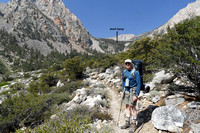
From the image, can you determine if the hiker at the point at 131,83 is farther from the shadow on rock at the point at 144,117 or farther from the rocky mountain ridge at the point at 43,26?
the rocky mountain ridge at the point at 43,26

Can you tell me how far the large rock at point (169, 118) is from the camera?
2848 millimetres

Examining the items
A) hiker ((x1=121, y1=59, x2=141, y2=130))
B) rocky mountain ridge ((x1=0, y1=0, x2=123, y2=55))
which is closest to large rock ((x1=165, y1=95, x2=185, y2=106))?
hiker ((x1=121, y1=59, x2=141, y2=130))

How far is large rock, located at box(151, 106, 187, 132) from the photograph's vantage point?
285 centimetres

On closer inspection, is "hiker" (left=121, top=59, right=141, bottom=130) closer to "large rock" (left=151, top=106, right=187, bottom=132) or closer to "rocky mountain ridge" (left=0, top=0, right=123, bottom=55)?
"large rock" (left=151, top=106, right=187, bottom=132)

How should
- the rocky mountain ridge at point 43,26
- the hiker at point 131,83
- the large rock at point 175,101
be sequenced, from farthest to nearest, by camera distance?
the rocky mountain ridge at point 43,26, the large rock at point 175,101, the hiker at point 131,83

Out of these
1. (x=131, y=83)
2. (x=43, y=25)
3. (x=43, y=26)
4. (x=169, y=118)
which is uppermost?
(x=43, y=25)

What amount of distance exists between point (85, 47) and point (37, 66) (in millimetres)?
87175


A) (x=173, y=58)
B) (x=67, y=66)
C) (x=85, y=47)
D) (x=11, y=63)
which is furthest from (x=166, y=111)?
(x=85, y=47)

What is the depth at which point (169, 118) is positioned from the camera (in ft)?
9.93

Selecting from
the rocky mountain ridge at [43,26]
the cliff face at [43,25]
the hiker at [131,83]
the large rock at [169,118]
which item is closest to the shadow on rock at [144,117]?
the large rock at [169,118]

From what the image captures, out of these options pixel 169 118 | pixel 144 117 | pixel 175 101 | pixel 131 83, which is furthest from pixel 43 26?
pixel 169 118

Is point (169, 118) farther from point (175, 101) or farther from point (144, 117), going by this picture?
point (175, 101)

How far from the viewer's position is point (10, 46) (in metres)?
63.1

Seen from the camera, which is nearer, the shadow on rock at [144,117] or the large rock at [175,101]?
the shadow on rock at [144,117]
